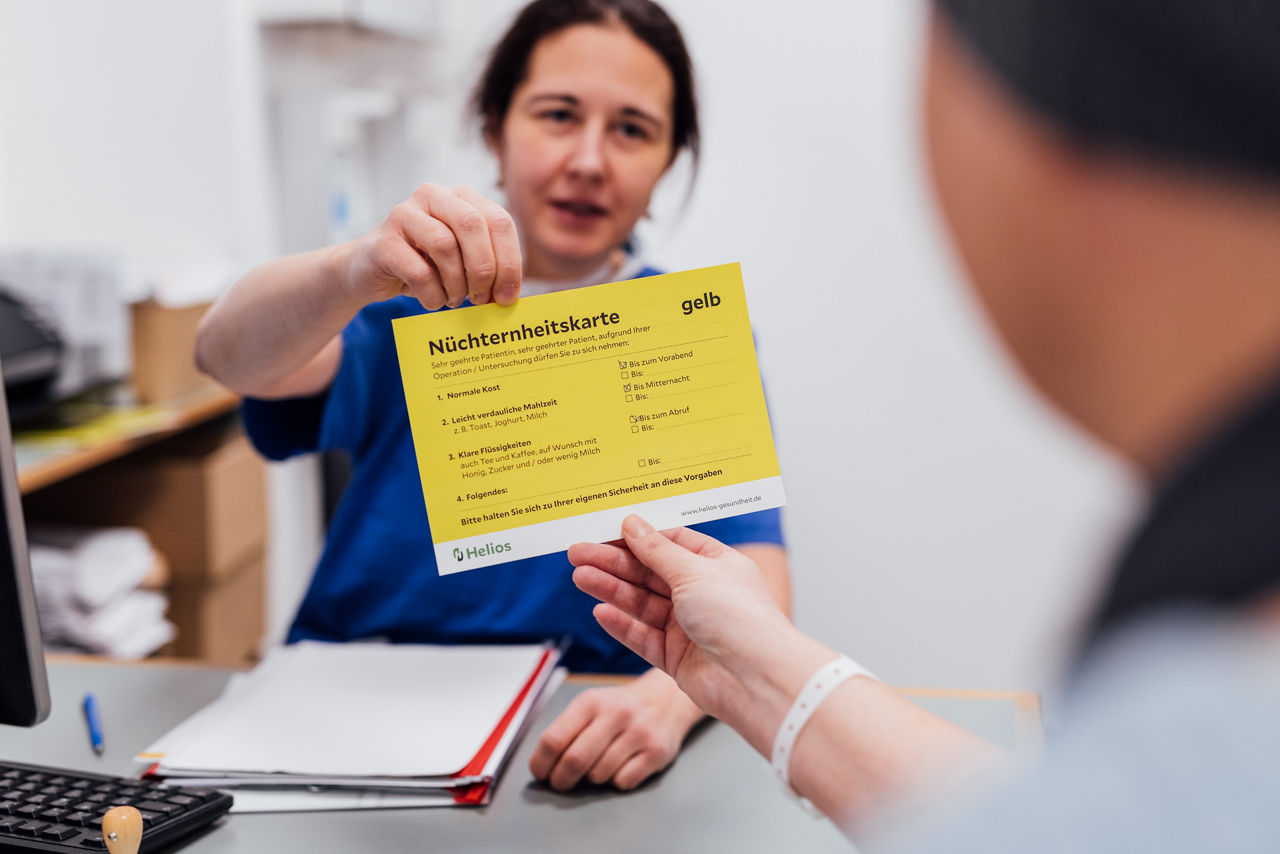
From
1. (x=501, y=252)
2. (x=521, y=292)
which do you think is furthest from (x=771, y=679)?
(x=521, y=292)

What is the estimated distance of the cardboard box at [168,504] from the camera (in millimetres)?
2174

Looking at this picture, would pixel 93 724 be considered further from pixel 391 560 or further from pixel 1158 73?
pixel 1158 73

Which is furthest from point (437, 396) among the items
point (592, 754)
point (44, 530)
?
point (44, 530)

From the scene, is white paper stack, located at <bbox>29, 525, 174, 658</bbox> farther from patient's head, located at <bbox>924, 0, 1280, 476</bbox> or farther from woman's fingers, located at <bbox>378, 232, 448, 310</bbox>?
patient's head, located at <bbox>924, 0, 1280, 476</bbox>

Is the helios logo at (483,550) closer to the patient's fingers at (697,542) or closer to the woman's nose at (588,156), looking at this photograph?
the patient's fingers at (697,542)

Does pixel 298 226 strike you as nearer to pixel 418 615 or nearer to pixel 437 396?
pixel 418 615

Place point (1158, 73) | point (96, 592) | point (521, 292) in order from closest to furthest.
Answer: point (1158, 73), point (521, 292), point (96, 592)

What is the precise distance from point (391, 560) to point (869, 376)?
5.30ft

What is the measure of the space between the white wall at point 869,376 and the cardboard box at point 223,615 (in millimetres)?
1137

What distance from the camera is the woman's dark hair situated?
1.34 meters

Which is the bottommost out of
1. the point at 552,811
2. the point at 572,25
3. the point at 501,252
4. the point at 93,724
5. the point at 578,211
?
the point at 552,811

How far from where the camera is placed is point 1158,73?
0.36 metres

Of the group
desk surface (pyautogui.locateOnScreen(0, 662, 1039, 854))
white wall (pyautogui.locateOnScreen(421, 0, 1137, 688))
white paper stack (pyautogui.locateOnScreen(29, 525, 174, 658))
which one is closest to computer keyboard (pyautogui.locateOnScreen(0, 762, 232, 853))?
desk surface (pyautogui.locateOnScreen(0, 662, 1039, 854))

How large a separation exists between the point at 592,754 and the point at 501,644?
377 millimetres
